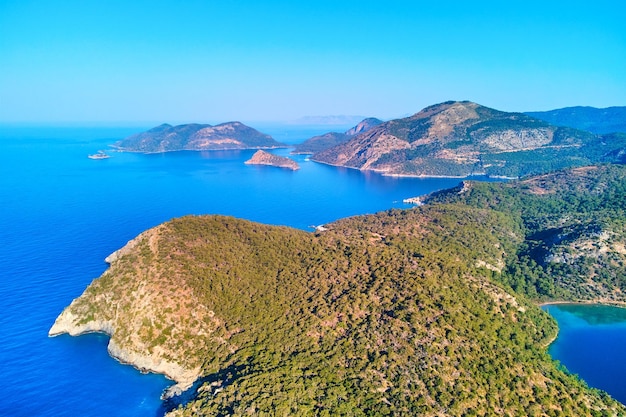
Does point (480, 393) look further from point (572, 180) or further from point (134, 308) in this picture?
point (572, 180)

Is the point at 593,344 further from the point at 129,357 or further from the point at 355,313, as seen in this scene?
the point at 129,357

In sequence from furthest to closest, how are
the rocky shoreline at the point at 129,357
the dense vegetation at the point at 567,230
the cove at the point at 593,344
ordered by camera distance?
1. the dense vegetation at the point at 567,230
2. the cove at the point at 593,344
3. the rocky shoreline at the point at 129,357

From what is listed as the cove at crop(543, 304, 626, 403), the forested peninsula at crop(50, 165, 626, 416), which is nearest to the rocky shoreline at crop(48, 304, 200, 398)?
the forested peninsula at crop(50, 165, 626, 416)

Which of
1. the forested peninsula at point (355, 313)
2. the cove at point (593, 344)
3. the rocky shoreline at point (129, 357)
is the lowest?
the cove at point (593, 344)

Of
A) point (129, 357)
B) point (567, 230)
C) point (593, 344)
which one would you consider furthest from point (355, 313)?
point (567, 230)

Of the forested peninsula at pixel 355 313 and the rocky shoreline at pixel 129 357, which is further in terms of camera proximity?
the rocky shoreline at pixel 129 357

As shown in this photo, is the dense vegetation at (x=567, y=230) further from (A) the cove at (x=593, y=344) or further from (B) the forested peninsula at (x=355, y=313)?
(A) the cove at (x=593, y=344)

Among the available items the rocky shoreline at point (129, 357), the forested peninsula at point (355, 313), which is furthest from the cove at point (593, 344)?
the rocky shoreline at point (129, 357)
